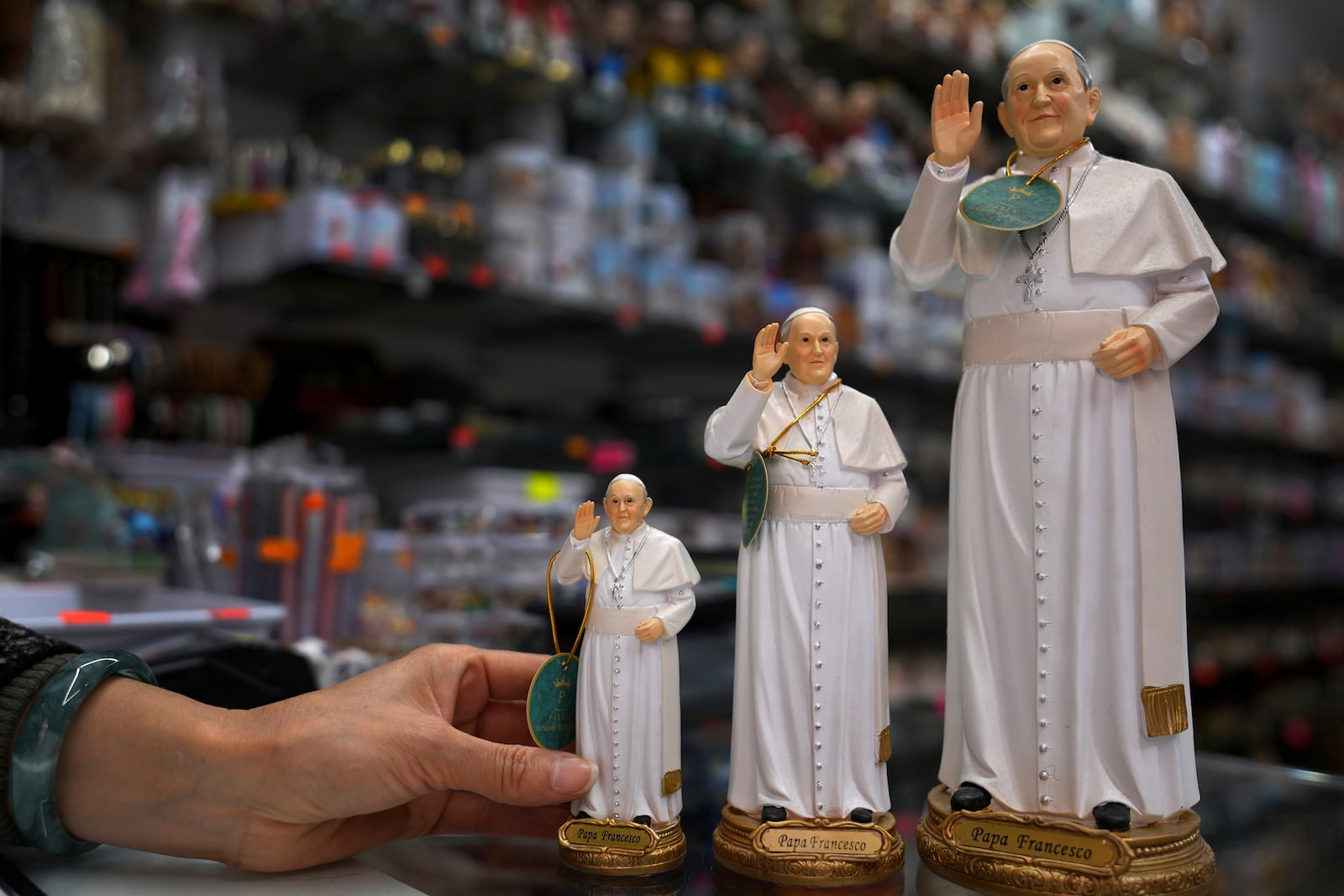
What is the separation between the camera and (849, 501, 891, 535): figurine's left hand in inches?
49.9

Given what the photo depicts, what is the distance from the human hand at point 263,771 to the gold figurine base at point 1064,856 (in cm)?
40

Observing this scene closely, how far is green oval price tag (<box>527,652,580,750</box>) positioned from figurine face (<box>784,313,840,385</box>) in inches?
16.6

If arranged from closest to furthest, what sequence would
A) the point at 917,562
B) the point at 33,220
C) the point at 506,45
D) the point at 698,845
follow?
the point at 698,845 < the point at 33,220 < the point at 506,45 < the point at 917,562

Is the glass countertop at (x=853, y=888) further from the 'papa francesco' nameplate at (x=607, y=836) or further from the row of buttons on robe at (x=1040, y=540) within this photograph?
the row of buttons on robe at (x=1040, y=540)

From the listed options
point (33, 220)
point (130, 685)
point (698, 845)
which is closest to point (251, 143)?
point (33, 220)

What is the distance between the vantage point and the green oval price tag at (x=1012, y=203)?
1.24m

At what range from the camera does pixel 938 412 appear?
4.58 metres

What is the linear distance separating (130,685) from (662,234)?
2.62m

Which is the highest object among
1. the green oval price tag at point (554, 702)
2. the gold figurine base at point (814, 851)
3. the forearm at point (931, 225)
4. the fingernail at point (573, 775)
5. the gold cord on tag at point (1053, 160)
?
the gold cord on tag at point (1053, 160)

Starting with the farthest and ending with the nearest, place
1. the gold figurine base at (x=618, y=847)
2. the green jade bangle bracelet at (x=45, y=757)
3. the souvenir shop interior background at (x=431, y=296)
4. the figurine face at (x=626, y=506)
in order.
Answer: the souvenir shop interior background at (x=431, y=296)
the figurine face at (x=626, y=506)
the gold figurine base at (x=618, y=847)
the green jade bangle bracelet at (x=45, y=757)

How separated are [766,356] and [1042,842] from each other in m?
0.57

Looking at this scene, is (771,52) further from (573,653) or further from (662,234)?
(573,653)

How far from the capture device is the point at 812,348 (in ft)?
4.32

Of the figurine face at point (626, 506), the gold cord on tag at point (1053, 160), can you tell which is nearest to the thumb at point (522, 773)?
the figurine face at point (626, 506)
